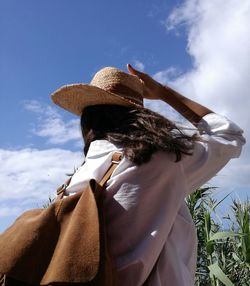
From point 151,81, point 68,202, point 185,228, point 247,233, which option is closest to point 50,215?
point 68,202

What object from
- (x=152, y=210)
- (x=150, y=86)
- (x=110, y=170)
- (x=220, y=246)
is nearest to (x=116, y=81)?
(x=150, y=86)

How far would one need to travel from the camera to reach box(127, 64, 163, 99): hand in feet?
5.52

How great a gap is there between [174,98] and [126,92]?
0.62 feet

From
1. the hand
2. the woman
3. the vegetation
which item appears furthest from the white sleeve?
the vegetation

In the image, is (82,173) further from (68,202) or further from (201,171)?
(201,171)

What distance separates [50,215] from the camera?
126cm

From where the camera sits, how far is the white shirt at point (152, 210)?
1259mm

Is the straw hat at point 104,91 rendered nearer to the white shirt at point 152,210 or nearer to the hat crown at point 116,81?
the hat crown at point 116,81

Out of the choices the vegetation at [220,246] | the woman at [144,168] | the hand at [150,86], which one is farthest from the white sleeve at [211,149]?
the vegetation at [220,246]

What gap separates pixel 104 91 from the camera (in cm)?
149

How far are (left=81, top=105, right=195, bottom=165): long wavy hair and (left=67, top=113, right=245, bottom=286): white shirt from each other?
2 centimetres

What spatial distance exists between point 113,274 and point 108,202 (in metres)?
0.22

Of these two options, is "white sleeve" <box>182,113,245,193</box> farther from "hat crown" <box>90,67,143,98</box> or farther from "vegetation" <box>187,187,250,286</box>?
"vegetation" <box>187,187,250,286</box>

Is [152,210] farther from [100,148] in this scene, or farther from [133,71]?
[133,71]
